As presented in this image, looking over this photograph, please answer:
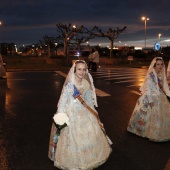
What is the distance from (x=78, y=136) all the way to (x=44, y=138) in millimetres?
2014

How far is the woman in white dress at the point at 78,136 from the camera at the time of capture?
174 inches

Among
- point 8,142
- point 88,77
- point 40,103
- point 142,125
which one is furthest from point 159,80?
point 40,103

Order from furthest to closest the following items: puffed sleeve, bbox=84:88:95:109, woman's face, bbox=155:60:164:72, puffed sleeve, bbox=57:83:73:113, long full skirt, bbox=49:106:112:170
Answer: woman's face, bbox=155:60:164:72
puffed sleeve, bbox=84:88:95:109
puffed sleeve, bbox=57:83:73:113
long full skirt, bbox=49:106:112:170

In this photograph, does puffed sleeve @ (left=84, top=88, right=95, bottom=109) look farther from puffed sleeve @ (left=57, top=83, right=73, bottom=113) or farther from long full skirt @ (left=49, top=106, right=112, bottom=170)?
puffed sleeve @ (left=57, top=83, right=73, bottom=113)

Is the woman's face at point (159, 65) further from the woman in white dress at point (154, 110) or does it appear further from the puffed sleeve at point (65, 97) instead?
the puffed sleeve at point (65, 97)

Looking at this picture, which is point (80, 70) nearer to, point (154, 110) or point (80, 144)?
point (80, 144)

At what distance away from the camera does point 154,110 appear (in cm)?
604

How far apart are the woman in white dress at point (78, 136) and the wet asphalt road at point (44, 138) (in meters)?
0.33

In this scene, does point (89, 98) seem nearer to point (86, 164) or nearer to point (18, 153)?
point (86, 164)

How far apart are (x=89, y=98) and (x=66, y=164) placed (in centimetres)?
114

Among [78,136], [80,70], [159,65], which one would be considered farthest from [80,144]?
[159,65]

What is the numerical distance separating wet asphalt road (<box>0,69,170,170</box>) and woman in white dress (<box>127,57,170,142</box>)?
0.60 ft

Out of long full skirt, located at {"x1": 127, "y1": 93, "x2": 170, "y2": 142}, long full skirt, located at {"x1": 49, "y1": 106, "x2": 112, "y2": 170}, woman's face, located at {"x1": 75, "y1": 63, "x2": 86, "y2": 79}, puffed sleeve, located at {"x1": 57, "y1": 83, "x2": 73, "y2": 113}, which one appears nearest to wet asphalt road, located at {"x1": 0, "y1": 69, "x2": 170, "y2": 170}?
long full skirt, located at {"x1": 127, "y1": 93, "x2": 170, "y2": 142}

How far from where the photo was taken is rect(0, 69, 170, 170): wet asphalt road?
491 cm
